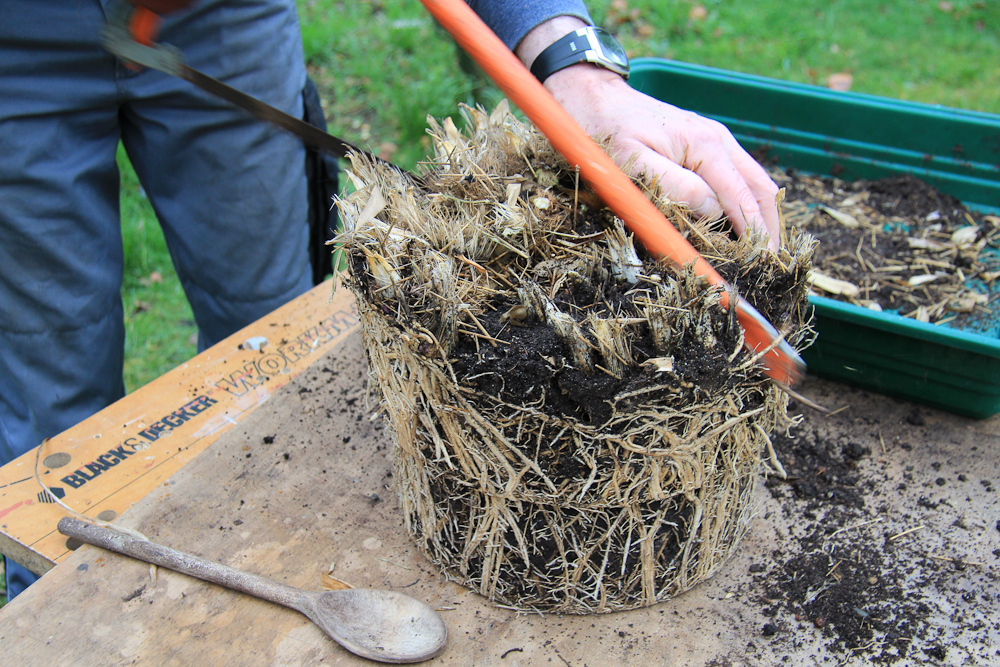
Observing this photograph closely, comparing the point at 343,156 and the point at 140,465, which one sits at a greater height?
the point at 343,156

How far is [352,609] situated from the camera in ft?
3.95

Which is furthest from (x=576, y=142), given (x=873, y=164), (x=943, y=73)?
(x=943, y=73)

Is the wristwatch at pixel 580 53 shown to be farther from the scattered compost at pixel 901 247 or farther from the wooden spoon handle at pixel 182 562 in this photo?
the wooden spoon handle at pixel 182 562

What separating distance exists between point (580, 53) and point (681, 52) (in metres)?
3.52

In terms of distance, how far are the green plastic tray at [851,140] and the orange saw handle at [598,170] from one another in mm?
683

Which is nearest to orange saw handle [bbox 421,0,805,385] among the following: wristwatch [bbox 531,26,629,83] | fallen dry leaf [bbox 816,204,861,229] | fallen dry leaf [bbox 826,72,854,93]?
wristwatch [bbox 531,26,629,83]

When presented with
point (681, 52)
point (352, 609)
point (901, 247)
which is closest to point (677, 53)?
point (681, 52)

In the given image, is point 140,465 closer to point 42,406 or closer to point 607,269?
point 42,406

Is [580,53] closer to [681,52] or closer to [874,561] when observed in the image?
[874,561]

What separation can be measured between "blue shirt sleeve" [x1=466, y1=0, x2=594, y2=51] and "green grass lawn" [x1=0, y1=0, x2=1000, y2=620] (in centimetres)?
221

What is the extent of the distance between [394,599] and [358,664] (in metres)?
0.12

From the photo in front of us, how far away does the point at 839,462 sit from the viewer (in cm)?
157

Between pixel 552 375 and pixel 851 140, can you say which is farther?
pixel 851 140

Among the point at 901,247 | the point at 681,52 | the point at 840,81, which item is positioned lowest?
the point at 901,247
